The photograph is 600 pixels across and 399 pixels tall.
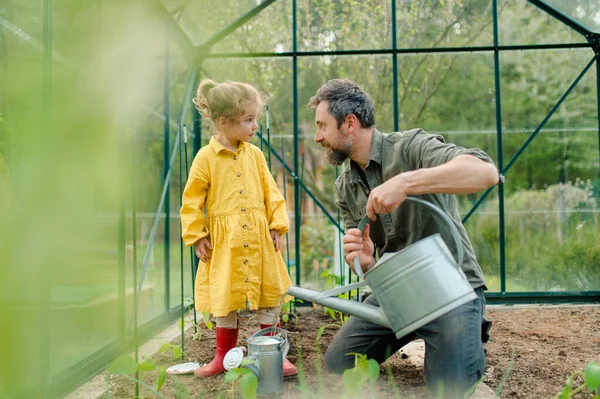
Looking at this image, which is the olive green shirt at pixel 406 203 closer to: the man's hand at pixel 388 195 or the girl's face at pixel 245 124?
the man's hand at pixel 388 195

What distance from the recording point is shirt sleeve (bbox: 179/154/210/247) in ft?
6.69

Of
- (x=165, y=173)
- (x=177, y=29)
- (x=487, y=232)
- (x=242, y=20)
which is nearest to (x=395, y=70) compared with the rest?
(x=242, y=20)

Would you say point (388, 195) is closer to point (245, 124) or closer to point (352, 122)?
point (352, 122)

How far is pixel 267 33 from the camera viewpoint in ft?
12.1

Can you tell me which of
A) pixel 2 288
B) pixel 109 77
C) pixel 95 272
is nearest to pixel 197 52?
pixel 95 272

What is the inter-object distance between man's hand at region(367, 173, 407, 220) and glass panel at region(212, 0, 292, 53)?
260cm

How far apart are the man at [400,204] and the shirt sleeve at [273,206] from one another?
295 millimetres

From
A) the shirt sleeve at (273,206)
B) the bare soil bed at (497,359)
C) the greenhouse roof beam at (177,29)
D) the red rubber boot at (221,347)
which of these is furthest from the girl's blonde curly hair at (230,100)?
the bare soil bed at (497,359)

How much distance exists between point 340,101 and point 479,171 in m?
0.58

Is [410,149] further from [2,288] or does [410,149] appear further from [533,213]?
[533,213]

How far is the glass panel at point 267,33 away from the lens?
12.0ft

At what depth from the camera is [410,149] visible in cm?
174

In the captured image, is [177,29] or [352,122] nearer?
[352,122]

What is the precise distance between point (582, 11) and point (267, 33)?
221 centimetres
